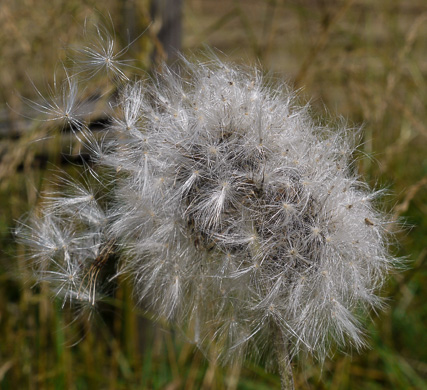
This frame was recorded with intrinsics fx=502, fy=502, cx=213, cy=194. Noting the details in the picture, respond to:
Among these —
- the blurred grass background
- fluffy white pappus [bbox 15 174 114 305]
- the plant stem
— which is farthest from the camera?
the blurred grass background

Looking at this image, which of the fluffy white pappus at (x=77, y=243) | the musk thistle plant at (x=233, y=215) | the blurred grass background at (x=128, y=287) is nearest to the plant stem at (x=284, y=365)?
the musk thistle plant at (x=233, y=215)

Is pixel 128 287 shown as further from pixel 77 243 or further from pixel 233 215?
pixel 233 215

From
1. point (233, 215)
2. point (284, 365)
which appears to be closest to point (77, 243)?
point (233, 215)

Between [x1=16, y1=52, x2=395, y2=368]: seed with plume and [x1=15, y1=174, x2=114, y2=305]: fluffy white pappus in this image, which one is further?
[x1=15, y1=174, x2=114, y2=305]: fluffy white pappus

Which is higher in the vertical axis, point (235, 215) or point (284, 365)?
point (235, 215)

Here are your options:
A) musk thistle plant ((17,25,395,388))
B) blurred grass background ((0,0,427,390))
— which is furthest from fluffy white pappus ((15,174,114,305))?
blurred grass background ((0,0,427,390))

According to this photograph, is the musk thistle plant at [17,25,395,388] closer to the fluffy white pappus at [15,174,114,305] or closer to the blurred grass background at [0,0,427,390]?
the fluffy white pappus at [15,174,114,305]

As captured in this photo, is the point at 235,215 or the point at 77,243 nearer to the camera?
the point at 235,215
